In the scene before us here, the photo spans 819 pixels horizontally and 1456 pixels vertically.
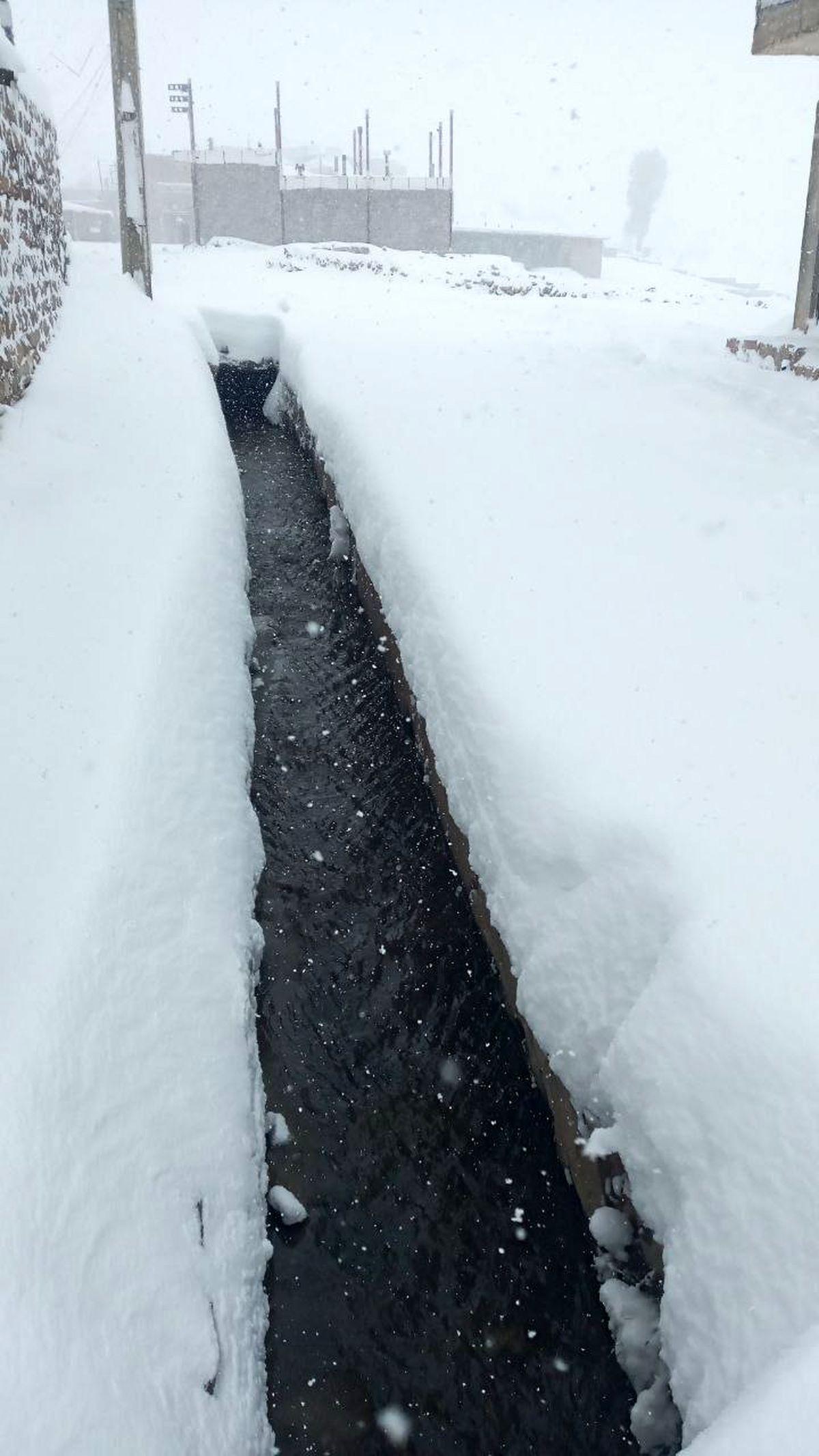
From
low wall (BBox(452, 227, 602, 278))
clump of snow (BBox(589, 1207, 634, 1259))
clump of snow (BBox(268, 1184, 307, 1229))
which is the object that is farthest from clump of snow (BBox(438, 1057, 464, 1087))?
low wall (BBox(452, 227, 602, 278))

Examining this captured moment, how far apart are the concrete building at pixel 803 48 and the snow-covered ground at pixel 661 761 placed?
2313mm

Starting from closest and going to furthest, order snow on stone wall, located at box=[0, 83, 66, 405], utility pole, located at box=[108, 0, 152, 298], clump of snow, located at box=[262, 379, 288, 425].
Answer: snow on stone wall, located at box=[0, 83, 66, 405] < clump of snow, located at box=[262, 379, 288, 425] < utility pole, located at box=[108, 0, 152, 298]

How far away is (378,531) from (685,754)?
3.26 metres

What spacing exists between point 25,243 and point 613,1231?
7.80 m

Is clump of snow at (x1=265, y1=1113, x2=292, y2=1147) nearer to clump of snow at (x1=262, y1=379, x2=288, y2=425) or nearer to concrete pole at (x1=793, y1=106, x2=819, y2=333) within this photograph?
clump of snow at (x1=262, y1=379, x2=288, y2=425)

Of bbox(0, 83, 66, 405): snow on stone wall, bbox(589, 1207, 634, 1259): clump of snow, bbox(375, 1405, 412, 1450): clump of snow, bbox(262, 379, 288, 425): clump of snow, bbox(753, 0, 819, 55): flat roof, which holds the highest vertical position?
bbox(753, 0, 819, 55): flat roof

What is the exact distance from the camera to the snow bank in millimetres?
1811

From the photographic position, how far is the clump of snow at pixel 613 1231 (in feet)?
7.66

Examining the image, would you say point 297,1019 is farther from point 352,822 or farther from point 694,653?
point 694,653

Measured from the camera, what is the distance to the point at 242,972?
9.96 feet

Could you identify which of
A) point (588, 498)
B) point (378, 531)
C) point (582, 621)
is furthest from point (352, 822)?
point (588, 498)

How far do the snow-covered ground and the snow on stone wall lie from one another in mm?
2495

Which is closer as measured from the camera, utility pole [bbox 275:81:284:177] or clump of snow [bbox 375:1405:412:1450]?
clump of snow [bbox 375:1405:412:1450]

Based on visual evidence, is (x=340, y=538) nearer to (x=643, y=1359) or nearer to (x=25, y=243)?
(x=25, y=243)
